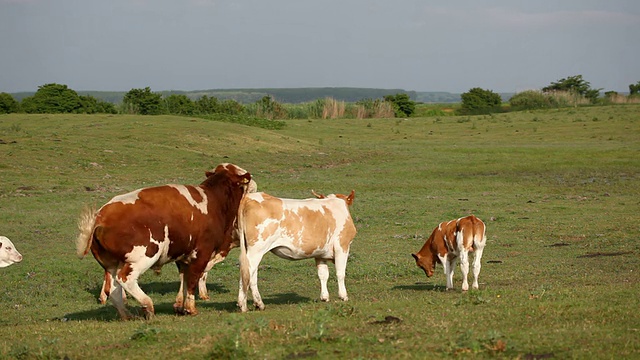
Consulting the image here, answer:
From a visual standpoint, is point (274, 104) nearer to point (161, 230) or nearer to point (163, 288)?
point (163, 288)

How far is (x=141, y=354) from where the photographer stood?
8.82 meters

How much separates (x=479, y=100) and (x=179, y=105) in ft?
107

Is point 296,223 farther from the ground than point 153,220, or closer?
closer

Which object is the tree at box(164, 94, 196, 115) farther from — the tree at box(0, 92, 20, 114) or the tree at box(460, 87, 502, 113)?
the tree at box(460, 87, 502, 113)

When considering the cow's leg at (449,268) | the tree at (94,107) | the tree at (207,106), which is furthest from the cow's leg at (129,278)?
the tree at (207,106)

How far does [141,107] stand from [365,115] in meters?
21.6

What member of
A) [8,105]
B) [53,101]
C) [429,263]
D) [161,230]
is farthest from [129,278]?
[8,105]

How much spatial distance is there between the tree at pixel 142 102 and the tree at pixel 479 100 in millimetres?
31972

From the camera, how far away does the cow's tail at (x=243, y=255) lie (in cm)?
1248

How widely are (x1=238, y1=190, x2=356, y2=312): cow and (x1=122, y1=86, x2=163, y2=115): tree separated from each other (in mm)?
45695

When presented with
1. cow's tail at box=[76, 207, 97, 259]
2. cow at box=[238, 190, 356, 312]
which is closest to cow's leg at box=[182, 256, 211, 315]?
cow at box=[238, 190, 356, 312]

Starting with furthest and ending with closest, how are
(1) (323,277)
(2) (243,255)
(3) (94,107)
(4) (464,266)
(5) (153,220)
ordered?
(3) (94,107) → (4) (464,266) → (1) (323,277) → (2) (243,255) → (5) (153,220)

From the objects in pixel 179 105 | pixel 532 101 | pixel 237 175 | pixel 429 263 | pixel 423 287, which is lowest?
pixel 423 287

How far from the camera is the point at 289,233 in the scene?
42.3 ft
